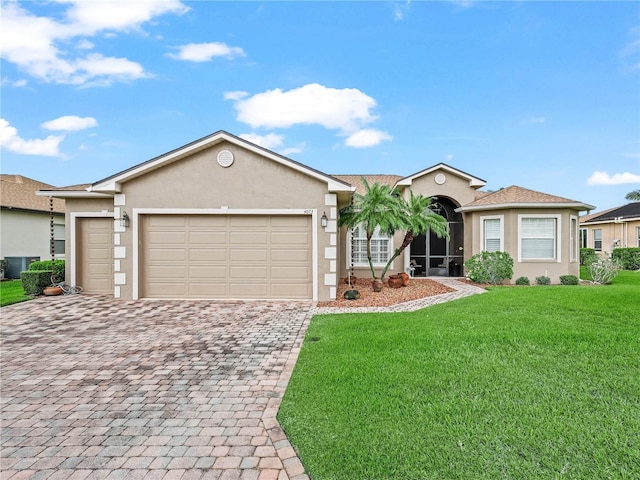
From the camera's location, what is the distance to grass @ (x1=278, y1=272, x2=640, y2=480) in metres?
2.71

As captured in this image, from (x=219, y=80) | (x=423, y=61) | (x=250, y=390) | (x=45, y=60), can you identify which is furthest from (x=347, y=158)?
(x=250, y=390)

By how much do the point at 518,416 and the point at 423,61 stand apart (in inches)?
689

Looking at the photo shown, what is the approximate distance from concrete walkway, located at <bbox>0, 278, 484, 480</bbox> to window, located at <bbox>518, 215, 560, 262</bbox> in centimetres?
1015

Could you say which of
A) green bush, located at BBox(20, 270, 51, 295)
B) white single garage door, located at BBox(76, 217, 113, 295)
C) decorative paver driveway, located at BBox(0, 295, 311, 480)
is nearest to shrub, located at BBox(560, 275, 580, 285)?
decorative paver driveway, located at BBox(0, 295, 311, 480)

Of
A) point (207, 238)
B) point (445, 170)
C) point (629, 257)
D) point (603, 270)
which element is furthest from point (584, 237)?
point (207, 238)

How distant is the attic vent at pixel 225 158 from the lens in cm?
1011

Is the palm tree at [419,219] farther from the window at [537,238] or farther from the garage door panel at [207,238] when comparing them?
the garage door panel at [207,238]

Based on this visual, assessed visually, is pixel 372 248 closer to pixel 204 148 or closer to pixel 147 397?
pixel 204 148

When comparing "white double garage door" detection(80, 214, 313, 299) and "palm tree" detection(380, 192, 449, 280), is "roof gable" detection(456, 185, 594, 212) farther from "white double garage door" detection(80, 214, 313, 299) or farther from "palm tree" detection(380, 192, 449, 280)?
"white double garage door" detection(80, 214, 313, 299)

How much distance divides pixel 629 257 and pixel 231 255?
939 inches

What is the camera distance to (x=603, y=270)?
1315cm

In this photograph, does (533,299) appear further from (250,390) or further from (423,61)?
(423,61)

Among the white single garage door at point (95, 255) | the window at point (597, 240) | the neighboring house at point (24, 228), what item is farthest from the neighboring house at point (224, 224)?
the window at point (597, 240)

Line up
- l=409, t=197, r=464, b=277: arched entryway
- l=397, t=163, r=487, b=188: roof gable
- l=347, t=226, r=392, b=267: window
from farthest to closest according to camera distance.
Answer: l=409, t=197, r=464, b=277: arched entryway, l=397, t=163, r=487, b=188: roof gable, l=347, t=226, r=392, b=267: window
